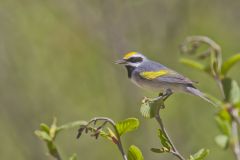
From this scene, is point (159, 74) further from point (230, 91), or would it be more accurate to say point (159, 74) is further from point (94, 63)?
point (94, 63)

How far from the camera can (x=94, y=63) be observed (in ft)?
30.8

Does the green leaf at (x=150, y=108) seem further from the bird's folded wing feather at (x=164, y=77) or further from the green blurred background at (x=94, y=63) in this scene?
the green blurred background at (x=94, y=63)

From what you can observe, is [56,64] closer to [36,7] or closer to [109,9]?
[36,7]

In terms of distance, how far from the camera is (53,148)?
2.03m

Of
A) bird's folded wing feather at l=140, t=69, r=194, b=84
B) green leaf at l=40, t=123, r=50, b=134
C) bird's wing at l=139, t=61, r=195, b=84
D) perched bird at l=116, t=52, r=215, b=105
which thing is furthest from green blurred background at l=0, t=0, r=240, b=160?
green leaf at l=40, t=123, r=50, b=134

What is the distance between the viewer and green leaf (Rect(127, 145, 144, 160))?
1.88m

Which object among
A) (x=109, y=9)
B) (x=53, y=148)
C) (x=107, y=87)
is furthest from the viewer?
(x=107, y=87)

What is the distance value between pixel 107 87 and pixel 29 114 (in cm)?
175

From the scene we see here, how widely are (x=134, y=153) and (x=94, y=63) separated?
A: 7.51 meters

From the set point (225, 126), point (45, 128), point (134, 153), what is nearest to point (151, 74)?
point (45, 128)

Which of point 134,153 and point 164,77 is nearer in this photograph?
point 134,153

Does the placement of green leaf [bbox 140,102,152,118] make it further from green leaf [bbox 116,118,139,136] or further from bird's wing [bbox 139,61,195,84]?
bird's wing [bbox 139,61,195,84]

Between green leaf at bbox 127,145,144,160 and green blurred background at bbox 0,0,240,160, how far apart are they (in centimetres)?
586

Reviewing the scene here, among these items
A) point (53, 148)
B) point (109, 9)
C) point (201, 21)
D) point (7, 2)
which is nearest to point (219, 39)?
point (201, 21)
